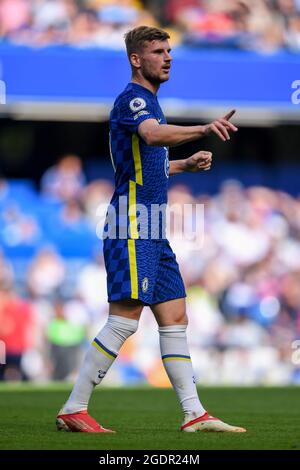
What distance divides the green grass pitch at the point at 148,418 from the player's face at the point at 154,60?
199cm

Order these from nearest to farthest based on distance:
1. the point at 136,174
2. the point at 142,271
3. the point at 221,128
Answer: the point at 221,128
the point at 142,271
the point at 136,174

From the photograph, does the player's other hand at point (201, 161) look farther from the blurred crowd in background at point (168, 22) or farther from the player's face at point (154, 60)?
the blurred crowd in background at point (168, 22)

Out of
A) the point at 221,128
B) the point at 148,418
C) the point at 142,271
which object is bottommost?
the point at 148,418

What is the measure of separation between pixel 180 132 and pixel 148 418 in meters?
2.46

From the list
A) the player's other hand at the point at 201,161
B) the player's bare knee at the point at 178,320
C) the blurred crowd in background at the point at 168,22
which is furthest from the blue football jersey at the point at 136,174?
the blurred crowd in background at the point at 168,22

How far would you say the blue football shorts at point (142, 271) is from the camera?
5.98 m

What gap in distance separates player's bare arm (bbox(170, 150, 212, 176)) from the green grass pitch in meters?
1.50

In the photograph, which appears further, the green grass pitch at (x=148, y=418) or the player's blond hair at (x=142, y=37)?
the player's blond hair at (x=142, y=37)

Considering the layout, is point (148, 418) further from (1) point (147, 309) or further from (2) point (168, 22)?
(2) point (168, 22)

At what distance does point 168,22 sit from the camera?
1614 cm

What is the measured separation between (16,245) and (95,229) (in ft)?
3.84

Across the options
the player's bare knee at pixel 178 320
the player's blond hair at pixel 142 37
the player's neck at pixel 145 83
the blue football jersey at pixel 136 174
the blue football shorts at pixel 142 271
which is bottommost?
the player's bare knee at pixel 178 320

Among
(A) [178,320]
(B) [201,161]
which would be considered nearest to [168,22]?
(B) [201,161]
